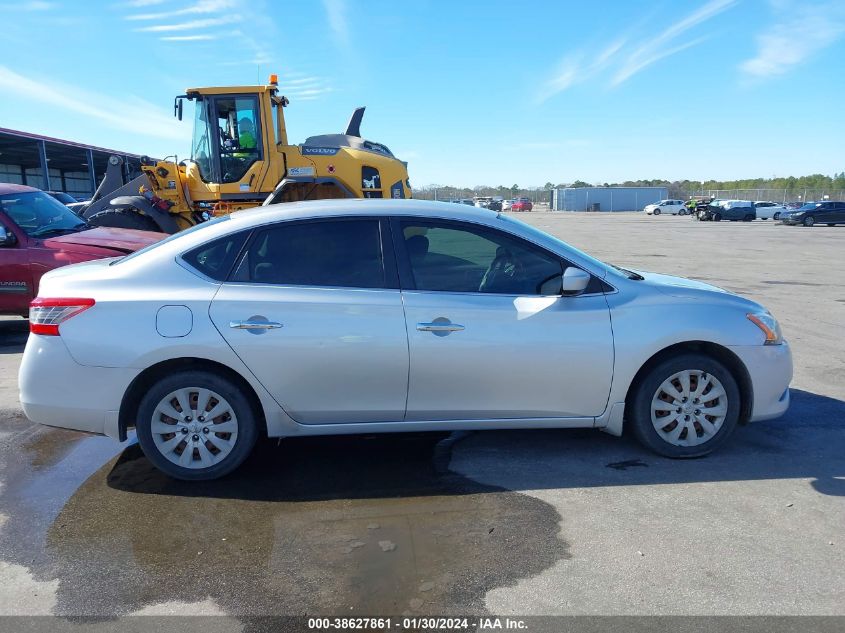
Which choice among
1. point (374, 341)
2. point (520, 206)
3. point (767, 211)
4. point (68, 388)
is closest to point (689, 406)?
point (374, 341)

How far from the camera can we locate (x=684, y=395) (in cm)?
419

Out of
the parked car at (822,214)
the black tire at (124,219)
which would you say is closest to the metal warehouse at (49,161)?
the black tire at (124,219)

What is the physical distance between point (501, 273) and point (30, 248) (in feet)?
20.3

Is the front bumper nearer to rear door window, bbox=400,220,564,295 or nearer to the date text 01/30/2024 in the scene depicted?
rear door window, bbox=400,220,564,295

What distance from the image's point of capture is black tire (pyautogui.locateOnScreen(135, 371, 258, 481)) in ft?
12.7

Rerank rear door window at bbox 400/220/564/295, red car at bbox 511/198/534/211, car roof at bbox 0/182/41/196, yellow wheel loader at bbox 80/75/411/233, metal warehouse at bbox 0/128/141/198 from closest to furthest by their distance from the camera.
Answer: rear door window at bbox 400/220/564/295 → car roof at bbox 0/182/41/196 → yellow wheel loader at bbox 80/75/411/233 → metal warehouse at bbox 0/128/141/198 → red car at bbox 511/198/534/211

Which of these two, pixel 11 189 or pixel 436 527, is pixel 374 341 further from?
pixel 11 189

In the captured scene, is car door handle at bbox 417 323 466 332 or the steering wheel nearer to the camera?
car door handle at bbox 417 323 466 332

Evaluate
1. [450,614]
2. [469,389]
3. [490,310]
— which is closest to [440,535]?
[450,614]

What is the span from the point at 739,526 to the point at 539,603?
1332 millimetres

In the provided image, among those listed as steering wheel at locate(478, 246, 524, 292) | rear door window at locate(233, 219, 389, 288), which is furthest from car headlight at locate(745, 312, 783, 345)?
rear door window at locate(233, 219, 389, 288)

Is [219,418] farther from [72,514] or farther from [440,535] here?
[440,535]

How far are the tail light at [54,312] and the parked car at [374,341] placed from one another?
11 millimetres

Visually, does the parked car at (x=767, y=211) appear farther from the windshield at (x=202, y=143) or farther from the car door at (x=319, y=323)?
the car door at (x=319, y=323)
